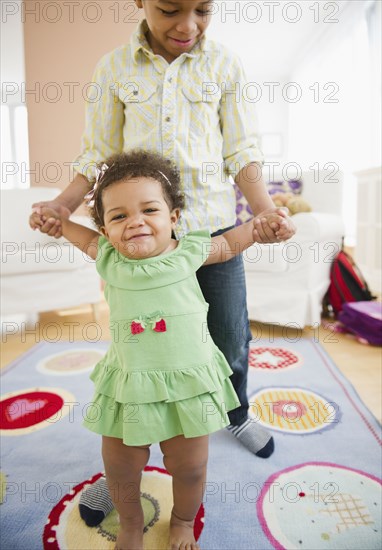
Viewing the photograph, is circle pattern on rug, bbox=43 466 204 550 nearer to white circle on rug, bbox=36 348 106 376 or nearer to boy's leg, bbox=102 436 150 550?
boy's leg, bbox=102 436 150 550

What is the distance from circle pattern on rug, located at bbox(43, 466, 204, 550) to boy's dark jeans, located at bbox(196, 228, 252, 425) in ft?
1.11

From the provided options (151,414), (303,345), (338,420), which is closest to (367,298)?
(303,345)

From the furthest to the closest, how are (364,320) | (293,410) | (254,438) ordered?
(364,320)
(293,410)
(254,438)

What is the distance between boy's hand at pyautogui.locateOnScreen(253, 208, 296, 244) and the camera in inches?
32.2

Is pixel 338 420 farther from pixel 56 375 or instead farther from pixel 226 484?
pixel 56 375

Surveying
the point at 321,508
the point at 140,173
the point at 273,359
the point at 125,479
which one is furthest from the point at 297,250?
the point at 125,479

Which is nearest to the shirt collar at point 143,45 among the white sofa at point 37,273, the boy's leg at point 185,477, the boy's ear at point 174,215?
the boy's ear at point 174,215

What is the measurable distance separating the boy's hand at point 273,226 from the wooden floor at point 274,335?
861 millimetres

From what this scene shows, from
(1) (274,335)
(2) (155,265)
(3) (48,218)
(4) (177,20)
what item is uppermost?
(4) (177,20)

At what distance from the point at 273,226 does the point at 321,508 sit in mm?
644

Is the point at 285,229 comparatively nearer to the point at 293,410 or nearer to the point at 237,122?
the point at 237,122

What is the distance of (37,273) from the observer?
230 cm

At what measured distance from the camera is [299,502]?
98 cm

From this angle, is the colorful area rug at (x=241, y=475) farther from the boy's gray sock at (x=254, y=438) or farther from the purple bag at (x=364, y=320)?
the purple bag at (x=364, y=320)
